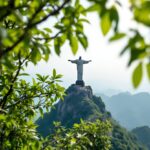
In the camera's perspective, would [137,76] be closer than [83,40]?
Yes

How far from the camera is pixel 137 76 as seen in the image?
11.2ft

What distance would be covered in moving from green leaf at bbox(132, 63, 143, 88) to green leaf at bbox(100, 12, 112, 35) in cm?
48

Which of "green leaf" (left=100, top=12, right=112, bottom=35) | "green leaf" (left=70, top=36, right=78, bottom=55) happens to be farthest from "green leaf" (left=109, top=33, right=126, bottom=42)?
"green leaf" (left=70, top=36, right=78, bottom=55)

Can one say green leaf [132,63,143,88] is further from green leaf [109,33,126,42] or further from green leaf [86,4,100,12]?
green leaf [86,4,100,12]

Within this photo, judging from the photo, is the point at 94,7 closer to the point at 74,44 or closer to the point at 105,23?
the point at 105,23

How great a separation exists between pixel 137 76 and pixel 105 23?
0.60 metres

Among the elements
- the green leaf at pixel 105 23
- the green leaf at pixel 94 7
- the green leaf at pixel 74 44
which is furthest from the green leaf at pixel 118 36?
the green leaf at pixel 74 44

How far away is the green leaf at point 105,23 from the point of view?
367 centimetres

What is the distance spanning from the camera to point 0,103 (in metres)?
10.2

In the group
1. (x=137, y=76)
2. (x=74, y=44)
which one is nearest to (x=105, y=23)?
(x=137, y=76)

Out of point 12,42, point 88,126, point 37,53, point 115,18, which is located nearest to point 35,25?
point 12,42

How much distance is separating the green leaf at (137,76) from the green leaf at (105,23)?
48cm

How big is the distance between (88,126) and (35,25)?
505 inches

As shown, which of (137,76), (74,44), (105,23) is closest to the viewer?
(137,76)
